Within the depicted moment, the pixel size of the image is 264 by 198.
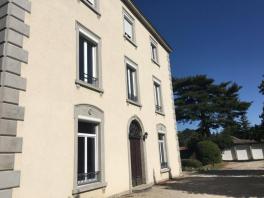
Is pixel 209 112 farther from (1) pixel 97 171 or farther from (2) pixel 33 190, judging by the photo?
(2) pixel 33 190

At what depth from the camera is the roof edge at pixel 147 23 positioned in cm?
Answer: 1297

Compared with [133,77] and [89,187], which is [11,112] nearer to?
[89,187]

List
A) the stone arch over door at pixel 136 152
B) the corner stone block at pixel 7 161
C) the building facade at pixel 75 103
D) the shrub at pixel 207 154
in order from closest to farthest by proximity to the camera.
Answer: the corner stone block at pixel 7 161
the building facade at pixel 75 103
the stone arch over door at pixel 136 152
the shrub at pixel 207 154

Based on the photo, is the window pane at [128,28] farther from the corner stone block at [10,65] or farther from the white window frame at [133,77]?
the corner stone block at [10,65]

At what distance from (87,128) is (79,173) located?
57.7 inches

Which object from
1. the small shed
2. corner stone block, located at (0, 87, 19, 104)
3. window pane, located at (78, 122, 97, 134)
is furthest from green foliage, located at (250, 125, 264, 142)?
the small shed

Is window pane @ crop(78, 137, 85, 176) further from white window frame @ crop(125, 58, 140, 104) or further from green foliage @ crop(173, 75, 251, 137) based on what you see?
green foliage @ crop(173, 75, 251, 137)

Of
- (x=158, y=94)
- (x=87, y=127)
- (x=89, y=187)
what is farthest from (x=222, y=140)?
(x=89, y=187)

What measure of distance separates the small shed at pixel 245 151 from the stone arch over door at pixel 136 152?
33.2 m

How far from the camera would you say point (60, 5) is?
26.6 feet

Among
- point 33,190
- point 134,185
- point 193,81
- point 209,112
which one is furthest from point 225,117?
point 33,190

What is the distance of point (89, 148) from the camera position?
8.49m

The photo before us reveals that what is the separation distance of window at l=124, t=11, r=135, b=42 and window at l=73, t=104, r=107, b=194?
16.9 feet

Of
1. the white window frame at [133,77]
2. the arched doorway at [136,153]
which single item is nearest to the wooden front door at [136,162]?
the arched doorway at [136,153]
